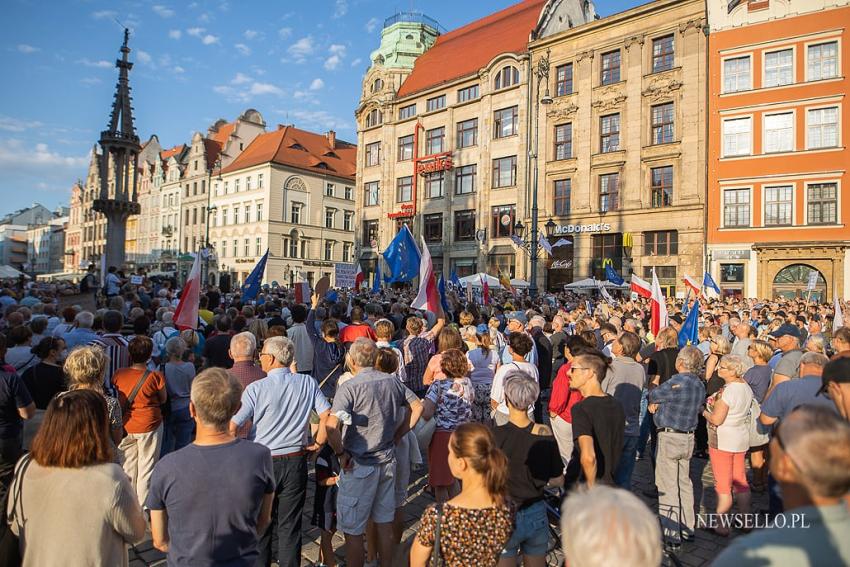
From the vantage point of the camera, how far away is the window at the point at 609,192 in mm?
32219

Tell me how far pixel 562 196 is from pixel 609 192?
128 inches

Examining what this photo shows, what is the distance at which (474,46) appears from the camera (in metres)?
42.8

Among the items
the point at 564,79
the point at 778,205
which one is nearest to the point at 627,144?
the point at 564,79

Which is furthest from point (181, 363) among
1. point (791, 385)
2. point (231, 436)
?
point (791, 385)

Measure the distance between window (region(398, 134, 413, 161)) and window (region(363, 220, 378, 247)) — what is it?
6255mm

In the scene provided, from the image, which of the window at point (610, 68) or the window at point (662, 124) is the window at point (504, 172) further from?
the window at point (662, 124)

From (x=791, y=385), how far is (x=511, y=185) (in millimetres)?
33082

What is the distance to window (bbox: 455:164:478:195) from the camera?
3969 centimetres

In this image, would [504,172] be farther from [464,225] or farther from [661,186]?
[661,186]

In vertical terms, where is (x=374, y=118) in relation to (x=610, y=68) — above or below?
above

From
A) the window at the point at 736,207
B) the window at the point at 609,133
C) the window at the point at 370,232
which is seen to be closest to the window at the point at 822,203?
the window at the point at 736,207

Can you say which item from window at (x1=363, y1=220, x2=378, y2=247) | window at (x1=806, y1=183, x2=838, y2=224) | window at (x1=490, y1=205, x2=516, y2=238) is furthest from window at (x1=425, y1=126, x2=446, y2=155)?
window at (x1=806, y1=183, x2=838, y2=224)

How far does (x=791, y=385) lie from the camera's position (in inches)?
201

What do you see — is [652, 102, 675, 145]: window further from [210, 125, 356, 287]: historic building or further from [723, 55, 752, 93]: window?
[210, 125, 356, 287]: historic building
